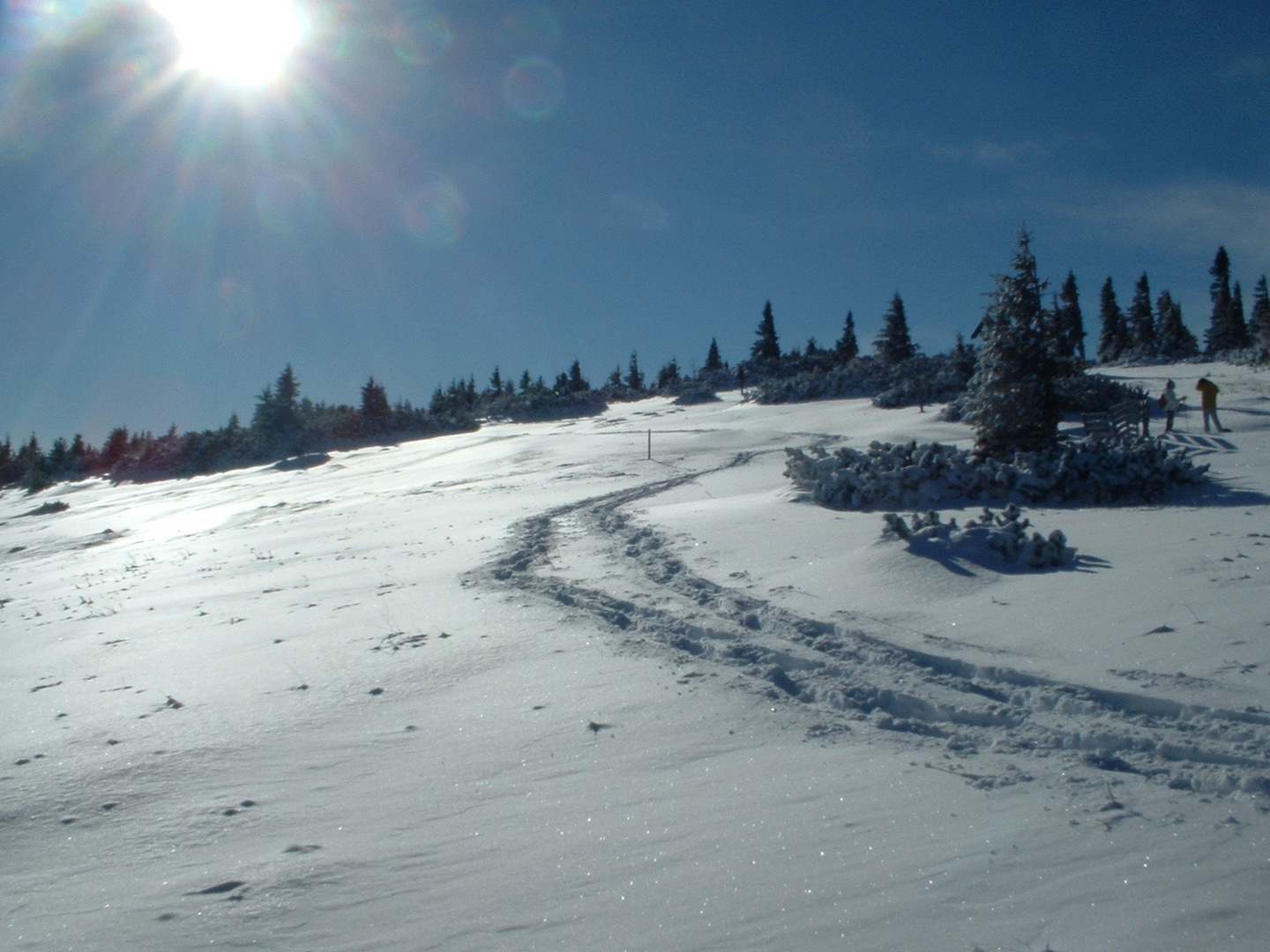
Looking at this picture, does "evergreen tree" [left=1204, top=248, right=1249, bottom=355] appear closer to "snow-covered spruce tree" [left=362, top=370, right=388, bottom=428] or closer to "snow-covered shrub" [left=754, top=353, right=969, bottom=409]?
"snow-covered shrub" [left=754, top=353, right=969, bottom=409]

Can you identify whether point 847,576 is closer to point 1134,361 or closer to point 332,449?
point 332,449

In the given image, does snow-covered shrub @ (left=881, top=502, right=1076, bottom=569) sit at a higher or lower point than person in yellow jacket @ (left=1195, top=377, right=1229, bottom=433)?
lower

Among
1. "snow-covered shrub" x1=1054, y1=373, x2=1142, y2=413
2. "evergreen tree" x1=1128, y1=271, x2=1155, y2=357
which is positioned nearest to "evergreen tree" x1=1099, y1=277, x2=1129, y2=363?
"evergreen tree" x1=1128, y1=271, x2=1155, y2=357

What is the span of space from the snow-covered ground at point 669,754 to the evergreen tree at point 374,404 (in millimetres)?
32987

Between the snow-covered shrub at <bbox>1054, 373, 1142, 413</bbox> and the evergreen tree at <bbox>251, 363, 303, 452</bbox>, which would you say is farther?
the evergreen tree at <bbox>251, 363, 303, 452</bbox>

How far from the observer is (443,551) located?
10.4 m

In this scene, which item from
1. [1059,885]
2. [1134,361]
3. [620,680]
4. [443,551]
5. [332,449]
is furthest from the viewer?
[1134,361]

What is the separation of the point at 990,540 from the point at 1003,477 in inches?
190

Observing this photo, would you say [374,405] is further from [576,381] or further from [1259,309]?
[1259,309]

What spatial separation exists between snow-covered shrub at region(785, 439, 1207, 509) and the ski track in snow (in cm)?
461

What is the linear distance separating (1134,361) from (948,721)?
151 feet

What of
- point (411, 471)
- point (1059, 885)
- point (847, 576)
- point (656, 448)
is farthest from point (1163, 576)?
point (411, 471)

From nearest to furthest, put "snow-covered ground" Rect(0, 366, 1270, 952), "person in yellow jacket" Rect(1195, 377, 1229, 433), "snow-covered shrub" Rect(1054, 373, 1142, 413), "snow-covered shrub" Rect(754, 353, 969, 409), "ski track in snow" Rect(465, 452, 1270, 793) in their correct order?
"snow-covered ground" Rect(0, 366, 1270, 952) < "ski track in snow" Rect(465, 452, 1270, 793) < "person in yellow jacket" Rect(1195, 377, 1229, 433) < "snow-covered shrub" Rect(1054, 373, 1142, 413) < "snow-covered shrub" Rect(754, 353, 969, 409)

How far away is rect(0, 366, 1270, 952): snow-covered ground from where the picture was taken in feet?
8.82
